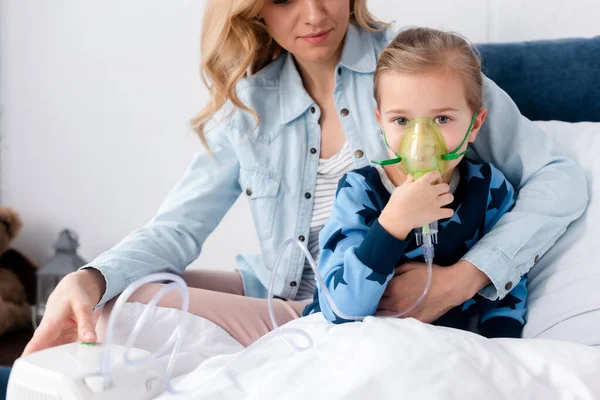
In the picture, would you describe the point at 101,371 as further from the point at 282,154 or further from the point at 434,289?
the point at 282,154

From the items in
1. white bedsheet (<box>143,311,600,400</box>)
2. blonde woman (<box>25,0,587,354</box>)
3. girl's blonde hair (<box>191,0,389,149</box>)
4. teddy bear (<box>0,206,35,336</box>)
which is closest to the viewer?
white bedsheet (<box>143,311,600,400</box>)

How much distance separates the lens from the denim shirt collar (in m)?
1.84

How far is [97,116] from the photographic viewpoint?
106 inches

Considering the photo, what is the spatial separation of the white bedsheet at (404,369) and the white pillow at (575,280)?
226mm

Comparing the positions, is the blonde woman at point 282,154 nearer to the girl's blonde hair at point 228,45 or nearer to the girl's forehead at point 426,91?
the girl's blonde hair at point 228,45

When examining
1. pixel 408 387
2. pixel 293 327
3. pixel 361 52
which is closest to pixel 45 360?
pixel 293 327

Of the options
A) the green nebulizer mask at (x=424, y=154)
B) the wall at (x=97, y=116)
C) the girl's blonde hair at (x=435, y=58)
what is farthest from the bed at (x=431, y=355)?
the wall at (x=97, y=116)

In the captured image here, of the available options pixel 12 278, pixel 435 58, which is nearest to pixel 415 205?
pixel 435 58

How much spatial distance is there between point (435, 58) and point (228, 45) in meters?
0.59

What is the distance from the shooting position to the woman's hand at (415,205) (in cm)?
132

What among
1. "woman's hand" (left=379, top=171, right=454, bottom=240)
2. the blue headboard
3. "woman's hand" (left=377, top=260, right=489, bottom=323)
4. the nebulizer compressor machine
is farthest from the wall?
the nebulizer compressor machine

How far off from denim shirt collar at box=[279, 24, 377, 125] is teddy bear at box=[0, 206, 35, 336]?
4.13ft

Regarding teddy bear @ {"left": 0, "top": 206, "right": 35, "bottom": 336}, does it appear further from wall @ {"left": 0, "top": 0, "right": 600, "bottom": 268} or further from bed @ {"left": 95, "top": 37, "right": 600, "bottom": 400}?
bed @ {"left": 95, "top": 37, "right": 600, "bottom": 400}

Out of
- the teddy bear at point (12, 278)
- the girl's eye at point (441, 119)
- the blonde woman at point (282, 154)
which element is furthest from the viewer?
the teddy bear at point (12, 278)
